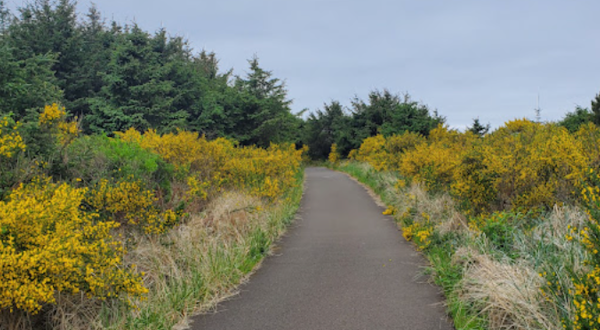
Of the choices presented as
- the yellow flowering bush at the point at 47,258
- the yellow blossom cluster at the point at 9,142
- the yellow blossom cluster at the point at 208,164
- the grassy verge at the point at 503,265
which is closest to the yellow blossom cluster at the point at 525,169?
the grassy verge at the point at 503,265

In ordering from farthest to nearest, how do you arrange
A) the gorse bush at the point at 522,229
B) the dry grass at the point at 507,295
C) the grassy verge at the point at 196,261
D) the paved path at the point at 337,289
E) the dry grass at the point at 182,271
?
the paved path at the point at 337,289 → the grassy verge at the point at 196,261 → the dry grass at the point at 182,271 → the dry grass at the point at 507,295 → the gorse bush at the point at 522,229

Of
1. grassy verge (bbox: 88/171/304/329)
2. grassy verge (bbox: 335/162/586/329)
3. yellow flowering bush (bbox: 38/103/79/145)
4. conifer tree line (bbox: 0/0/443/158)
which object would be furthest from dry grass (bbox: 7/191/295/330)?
conifer tree line (bbox: 0/0/443/158)

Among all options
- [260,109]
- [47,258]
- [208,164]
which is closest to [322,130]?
[260,109]

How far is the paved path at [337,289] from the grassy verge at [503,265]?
297 mm

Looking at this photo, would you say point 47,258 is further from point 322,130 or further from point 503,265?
point 322,130

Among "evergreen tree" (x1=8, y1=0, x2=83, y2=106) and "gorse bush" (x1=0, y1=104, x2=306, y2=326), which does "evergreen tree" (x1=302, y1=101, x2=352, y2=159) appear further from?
"gorse bush" (x1=0, y1=104, x2=306, y2=326)

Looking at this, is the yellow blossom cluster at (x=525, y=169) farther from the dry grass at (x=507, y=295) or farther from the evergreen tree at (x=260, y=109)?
the evergreen tree at (x=260, y=109)

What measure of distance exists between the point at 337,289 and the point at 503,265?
2085 mm

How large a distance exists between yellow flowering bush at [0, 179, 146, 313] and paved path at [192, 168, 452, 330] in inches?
51.2

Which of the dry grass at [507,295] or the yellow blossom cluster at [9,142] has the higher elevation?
the yellow blossom cluster at [9,142]

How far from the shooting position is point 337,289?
553cm

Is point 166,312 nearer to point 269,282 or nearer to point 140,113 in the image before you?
point 269,282

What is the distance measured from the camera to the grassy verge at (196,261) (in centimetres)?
434

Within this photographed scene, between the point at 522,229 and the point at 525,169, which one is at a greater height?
the point at 525,169
